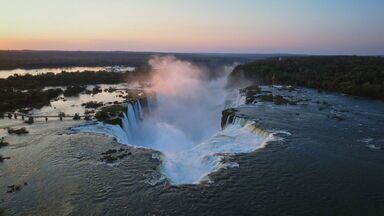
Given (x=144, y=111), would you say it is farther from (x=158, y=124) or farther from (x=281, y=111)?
(x=281, y=111)

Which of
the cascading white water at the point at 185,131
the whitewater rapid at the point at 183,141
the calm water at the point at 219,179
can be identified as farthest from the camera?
the cascading white water at the point at 185,131

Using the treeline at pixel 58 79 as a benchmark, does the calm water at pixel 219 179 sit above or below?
below

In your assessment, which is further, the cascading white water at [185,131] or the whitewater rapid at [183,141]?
the cascading white water at [185,131]

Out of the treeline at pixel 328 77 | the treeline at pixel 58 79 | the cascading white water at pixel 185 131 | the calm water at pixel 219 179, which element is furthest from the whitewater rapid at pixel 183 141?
the treeline at pixel 58 79

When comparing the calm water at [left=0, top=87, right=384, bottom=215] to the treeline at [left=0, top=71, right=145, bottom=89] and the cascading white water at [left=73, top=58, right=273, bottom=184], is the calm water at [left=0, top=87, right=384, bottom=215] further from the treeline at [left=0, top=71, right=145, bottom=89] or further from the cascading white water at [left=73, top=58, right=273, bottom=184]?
the treeline at [left=0, top=71, right=145, bottom=89]

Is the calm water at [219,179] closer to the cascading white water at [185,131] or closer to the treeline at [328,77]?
the cascading white water at [185,131]

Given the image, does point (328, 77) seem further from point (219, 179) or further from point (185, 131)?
point (219, 179)
